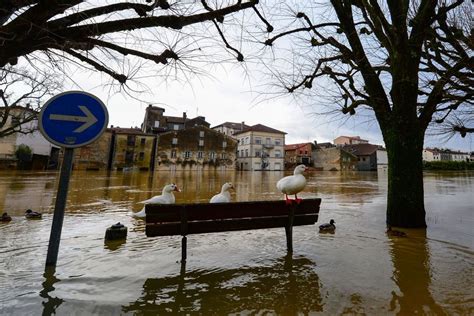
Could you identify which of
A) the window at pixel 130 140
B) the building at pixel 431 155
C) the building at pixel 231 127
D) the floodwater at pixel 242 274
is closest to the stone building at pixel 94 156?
the window at pixel 130 140

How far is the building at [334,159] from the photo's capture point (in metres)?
71.2

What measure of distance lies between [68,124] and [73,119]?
0.25 ft

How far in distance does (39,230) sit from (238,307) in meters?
5.05

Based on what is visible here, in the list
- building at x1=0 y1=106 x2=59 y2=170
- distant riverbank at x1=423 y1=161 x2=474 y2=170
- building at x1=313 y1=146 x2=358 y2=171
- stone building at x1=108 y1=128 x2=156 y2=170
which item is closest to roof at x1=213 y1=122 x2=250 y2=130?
building at x1=313 y1=146 x2=358 y2=171

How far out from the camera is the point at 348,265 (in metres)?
3.88

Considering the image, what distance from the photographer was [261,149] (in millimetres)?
68750

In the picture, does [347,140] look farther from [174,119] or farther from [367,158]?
[174,119]

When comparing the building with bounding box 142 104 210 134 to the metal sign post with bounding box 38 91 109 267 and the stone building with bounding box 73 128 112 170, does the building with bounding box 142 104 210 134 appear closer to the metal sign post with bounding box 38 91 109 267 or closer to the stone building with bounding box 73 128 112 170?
the stone building with bounding box 73 128 112 170

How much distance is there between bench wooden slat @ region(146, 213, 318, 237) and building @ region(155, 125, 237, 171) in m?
52.0

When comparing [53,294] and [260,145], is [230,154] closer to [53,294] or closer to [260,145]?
[260,145]

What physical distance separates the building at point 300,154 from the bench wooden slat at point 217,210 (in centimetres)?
7278

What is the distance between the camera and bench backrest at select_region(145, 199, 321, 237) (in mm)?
3643

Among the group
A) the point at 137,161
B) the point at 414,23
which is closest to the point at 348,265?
the point at 414,23

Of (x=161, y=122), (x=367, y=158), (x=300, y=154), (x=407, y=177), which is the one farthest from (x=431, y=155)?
(x=407, y=177)
